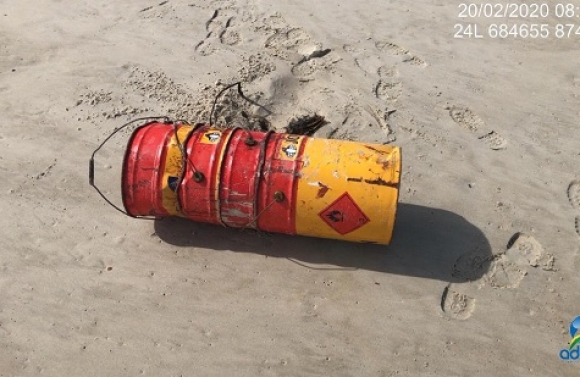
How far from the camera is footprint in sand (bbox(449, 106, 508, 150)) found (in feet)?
15.6

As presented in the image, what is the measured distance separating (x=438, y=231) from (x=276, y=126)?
1.68 m

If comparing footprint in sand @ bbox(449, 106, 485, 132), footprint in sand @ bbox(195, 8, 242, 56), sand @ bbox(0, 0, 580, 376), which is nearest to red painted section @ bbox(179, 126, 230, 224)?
sand @ bbox(0, 0, 580, 376)

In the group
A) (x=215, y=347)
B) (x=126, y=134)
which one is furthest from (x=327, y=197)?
(x=126, y=134)

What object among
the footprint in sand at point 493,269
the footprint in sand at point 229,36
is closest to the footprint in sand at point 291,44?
the footprint in sand at point 229,36

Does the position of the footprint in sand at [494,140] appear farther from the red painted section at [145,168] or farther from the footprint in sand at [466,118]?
the red painted section at [145,168]

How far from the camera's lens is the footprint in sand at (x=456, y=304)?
12.2 ft

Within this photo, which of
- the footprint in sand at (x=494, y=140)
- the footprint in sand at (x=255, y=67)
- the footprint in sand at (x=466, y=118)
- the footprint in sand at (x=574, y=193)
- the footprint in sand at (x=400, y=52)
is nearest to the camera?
the footprint in sand at (x=574, y=193)

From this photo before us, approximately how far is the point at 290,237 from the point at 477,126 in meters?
2.09

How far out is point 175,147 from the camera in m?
3.70

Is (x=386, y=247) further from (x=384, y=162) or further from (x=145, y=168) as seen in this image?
(x=145, y=168)

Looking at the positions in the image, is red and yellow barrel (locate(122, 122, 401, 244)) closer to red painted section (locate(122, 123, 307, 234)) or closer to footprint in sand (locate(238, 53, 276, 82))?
red painted section (locate(122, 123, 307, 234))


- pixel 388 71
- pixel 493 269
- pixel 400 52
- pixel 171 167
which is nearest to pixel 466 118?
pixel 388 71

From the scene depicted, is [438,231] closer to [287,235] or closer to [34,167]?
[287,235]

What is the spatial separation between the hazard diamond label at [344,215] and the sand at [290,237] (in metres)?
0.45
